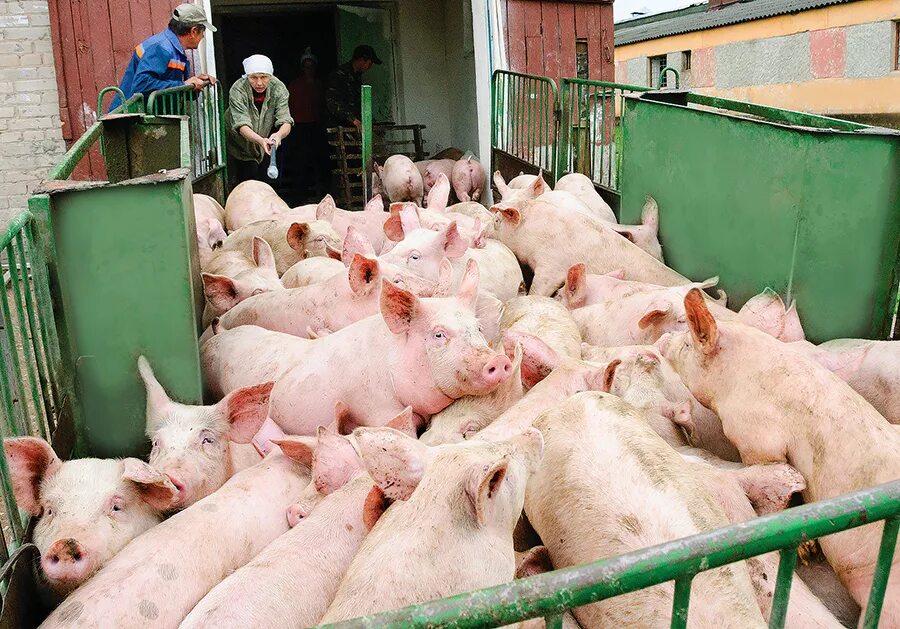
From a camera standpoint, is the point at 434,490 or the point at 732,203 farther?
the point at 732,203

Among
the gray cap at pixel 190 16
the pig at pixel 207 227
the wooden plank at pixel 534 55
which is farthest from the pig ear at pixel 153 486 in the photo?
the wooden plank at pixel 534 55

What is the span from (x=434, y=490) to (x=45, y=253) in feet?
5.68

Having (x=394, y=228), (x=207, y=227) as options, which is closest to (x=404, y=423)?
(x=394, y=228)

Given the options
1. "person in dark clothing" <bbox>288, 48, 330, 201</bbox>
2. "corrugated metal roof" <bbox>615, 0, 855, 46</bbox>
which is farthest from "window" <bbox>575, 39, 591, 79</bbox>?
"corrugated metal roof" <bbox>615, 0, 855, 46</bbox>

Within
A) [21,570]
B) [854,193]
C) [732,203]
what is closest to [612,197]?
[732,203]

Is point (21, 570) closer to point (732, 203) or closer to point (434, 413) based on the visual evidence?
point (434, 413)

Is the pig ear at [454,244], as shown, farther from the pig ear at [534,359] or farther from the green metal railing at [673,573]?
the green metal railing at [673,573]

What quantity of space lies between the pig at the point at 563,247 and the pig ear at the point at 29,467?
316 centimetres

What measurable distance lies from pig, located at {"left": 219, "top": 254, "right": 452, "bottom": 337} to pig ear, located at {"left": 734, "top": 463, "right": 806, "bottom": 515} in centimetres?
178

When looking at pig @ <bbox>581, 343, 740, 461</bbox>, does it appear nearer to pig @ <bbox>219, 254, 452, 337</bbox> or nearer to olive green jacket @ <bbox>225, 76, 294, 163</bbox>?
pig @ <bbox>219, 254, 452, 337</bbox>

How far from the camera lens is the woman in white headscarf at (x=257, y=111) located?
8172 millimetres

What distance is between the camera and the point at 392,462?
232 centimetres

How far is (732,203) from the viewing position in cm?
454

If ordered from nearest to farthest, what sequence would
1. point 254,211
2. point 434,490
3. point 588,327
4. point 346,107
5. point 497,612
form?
point 497,612 → point 434,490 → point 588,327 → point 254,211 → point 346,107
